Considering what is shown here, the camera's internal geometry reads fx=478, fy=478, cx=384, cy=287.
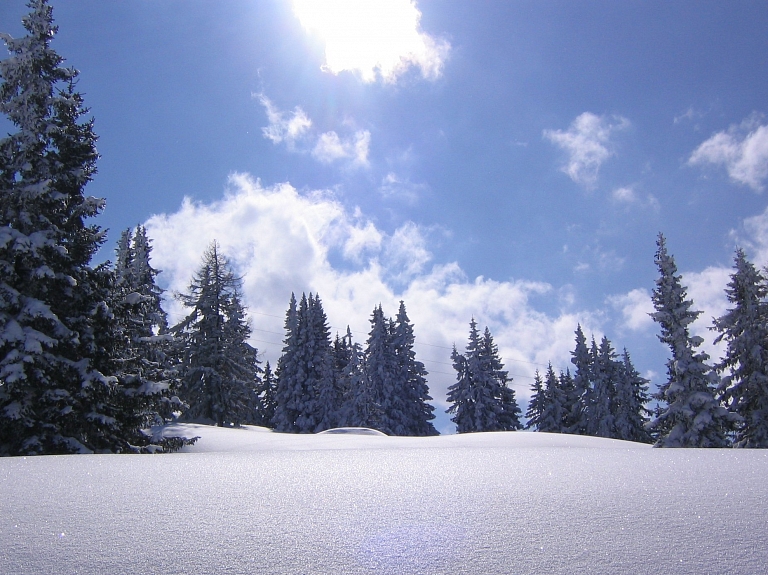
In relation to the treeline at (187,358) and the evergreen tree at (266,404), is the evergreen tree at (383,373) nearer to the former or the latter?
the treeline at (187,358)

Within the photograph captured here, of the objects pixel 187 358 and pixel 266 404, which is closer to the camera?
Result: pixel 187 358

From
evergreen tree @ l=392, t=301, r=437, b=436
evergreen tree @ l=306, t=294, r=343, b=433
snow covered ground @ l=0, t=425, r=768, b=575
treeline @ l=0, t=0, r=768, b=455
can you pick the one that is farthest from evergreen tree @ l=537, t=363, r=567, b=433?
snow covered ground @ l=0, t=425, r=768, b=575

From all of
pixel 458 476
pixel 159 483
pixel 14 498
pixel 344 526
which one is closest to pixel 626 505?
pixel 458 476

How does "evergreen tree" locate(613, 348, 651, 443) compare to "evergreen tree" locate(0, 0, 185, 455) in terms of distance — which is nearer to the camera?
"evergreen tree" locate(0, 0, 185, 455)

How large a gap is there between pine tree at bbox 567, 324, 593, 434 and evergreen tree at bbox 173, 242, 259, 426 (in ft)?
107

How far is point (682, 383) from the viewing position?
79.8 feet

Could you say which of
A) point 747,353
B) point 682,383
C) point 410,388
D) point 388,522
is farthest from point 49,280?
point 410,388

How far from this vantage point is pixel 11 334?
36.7ft

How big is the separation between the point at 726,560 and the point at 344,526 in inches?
80.2

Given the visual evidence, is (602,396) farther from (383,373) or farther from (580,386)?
(383,373)

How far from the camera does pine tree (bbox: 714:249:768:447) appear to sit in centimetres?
2477

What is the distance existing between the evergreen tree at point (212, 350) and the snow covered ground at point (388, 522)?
2907 cm

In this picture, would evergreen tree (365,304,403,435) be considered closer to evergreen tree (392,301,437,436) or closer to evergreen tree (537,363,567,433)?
evergreen tree (392,301,437,436)

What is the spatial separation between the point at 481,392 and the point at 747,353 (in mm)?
22986
